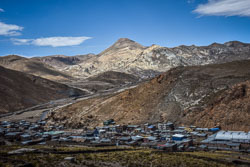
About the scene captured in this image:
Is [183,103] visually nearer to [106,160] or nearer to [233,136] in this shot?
[233,136]


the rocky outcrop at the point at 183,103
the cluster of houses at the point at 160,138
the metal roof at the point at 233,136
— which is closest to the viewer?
the cluster of houses at the point at 160,138

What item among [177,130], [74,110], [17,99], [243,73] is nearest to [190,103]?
[177,130]

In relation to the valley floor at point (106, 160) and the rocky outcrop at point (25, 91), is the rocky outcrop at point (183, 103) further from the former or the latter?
the rocky outcrop at point (25, 91)

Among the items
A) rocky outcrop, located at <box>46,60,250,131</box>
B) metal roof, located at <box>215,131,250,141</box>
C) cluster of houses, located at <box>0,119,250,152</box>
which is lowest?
cluster of houses, located at <box>0,119,250,152</box>

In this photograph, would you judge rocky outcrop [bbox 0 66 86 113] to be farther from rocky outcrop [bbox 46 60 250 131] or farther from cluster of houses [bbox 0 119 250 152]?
cluster of houses [bbox 0 119 250 152]

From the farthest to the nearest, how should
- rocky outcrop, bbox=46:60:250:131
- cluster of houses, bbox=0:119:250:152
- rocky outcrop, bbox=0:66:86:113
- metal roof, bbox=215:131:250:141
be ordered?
rocky outcrop, bbox=0:66:86:113 → rocky outcrop, bbox=46:60:250:131 → metal roof, bbox=215:131:250:141 → cluster of houses, bbox=0:119:250:152

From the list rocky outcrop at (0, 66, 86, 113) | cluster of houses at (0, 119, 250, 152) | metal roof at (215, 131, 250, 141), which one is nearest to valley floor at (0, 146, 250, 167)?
cluster of houses at (0, 119, 250, 152)

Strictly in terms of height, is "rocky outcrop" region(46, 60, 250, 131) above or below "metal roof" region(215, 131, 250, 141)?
above

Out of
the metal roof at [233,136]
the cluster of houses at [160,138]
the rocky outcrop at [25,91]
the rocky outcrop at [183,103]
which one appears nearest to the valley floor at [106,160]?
the cluster of houses at [160,138]

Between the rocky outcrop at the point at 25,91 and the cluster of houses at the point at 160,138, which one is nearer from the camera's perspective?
the cluster of houses at the point at 160,138

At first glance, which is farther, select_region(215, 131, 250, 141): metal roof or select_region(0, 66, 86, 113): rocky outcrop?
select_region(0, 66, 86, 113): rocky outcrop

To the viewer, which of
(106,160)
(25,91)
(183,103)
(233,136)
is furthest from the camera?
(25,91)

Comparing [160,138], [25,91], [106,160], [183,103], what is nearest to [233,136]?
[160,138]
